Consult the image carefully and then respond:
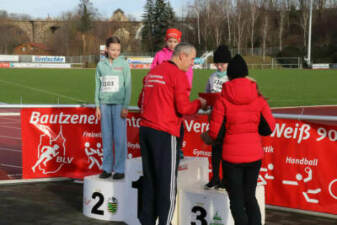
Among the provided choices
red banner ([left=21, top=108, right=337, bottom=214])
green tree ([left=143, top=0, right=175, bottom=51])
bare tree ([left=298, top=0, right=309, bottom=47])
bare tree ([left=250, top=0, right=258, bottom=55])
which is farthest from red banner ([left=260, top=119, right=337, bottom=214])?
green tree ([left=143, top=0, right=175, bottom=51])

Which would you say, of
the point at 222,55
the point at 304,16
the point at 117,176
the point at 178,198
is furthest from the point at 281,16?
the point at 178,198

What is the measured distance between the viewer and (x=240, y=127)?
404cm

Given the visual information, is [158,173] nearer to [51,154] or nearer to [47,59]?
[51,154]

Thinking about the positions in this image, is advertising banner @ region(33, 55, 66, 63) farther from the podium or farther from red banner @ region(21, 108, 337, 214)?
the podium

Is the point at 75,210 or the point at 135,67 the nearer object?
the point at 75,210

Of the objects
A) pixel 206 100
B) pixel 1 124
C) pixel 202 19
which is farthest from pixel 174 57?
pixel 202 19

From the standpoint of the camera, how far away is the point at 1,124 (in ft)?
42.8

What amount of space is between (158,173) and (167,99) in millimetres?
717

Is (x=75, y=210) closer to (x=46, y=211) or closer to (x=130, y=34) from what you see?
(x=46, y=211)

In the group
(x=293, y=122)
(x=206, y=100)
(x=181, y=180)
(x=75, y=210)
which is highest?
(x=206, y=100)

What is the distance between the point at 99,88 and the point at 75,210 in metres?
1.60

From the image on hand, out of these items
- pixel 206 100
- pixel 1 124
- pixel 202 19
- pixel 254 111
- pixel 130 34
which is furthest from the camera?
pixel 130 34

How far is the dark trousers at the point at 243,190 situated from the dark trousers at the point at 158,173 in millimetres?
516

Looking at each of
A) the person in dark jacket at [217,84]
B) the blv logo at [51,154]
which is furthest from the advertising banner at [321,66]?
the person in dark jacket at [217,84]
